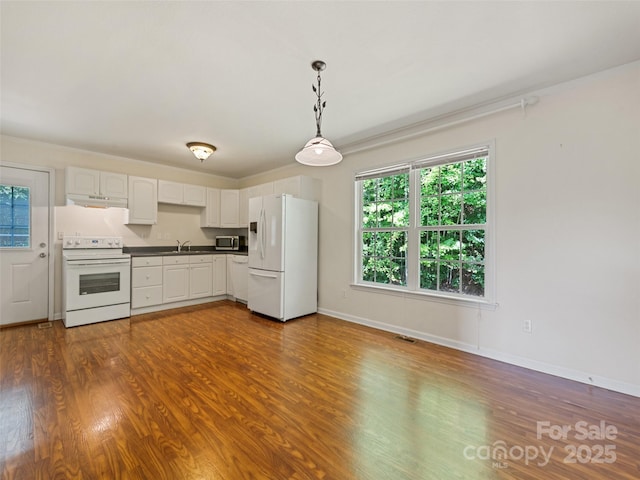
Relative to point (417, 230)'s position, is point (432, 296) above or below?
below

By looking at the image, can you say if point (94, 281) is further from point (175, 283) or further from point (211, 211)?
point (211, 211)

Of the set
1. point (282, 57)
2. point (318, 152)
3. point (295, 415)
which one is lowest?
point (295, 415)

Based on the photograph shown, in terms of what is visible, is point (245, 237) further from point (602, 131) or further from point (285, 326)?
point (602, 131)

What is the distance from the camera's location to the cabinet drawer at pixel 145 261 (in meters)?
4.47

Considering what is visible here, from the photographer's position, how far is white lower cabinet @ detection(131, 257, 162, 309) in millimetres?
4465

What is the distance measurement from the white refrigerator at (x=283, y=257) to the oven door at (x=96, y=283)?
187 centimetres

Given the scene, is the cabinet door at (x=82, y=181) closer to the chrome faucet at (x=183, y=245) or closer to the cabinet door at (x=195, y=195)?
the cabinet door at (x=195, y=195)

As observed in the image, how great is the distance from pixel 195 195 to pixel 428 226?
429 cm

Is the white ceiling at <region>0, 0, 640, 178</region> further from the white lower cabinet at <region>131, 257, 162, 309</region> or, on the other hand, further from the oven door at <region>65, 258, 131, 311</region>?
the white lower cabinet at <region>131, 257, 162, 309</region>

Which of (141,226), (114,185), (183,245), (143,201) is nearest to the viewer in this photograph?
(114,185)

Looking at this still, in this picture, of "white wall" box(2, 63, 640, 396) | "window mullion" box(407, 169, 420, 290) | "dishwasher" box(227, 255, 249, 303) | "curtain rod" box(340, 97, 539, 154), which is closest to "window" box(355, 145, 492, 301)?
"window mullion" box(407, 169, 420, 290)

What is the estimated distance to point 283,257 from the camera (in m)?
4.14

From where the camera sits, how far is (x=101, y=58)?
2225 mm

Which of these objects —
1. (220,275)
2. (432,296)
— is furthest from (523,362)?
(220,275)
